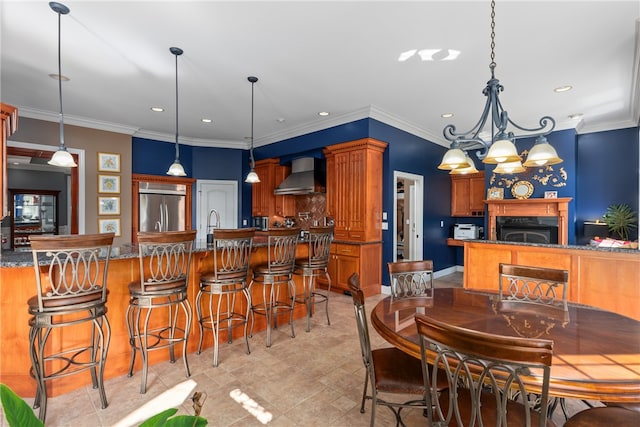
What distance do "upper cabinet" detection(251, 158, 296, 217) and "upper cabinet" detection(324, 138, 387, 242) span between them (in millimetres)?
1515

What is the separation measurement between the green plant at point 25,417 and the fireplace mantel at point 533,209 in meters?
6.50

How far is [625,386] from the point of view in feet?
3.51

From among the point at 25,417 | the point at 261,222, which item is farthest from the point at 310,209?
the point at 25,417

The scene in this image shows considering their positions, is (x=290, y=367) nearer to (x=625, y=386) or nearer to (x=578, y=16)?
(x=625, y=386)

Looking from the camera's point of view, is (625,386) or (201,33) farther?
(201,33)

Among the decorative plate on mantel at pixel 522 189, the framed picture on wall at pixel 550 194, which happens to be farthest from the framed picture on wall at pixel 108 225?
the framed picture on wall at pixel 550 194

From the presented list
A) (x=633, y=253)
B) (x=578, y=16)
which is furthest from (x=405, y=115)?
(x=633, y=253)

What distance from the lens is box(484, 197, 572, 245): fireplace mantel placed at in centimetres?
538

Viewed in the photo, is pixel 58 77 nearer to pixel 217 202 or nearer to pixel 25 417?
pixel 217 202

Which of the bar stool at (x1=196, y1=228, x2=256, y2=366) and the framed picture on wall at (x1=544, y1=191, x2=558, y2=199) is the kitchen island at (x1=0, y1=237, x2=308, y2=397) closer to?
the bar stool at (x1=196, y1=228, x2=256, y2=366)

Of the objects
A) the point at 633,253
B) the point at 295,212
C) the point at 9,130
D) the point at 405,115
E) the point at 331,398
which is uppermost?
the point at 405,115

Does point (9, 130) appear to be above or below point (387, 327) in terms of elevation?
above

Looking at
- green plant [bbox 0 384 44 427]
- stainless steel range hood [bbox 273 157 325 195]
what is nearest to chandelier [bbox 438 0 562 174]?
green plant [bbox 0 384 44 427]

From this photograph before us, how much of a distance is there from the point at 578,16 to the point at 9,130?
484 cm
